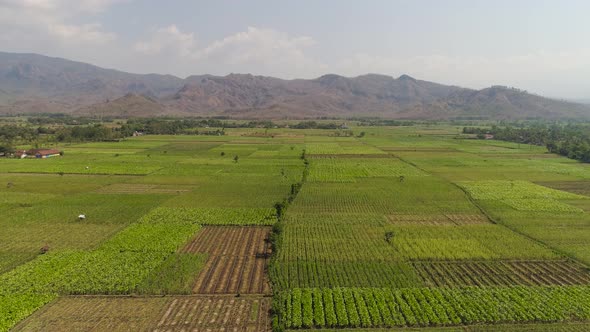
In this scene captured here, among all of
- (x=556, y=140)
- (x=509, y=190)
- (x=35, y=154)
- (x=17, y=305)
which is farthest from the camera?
(x=556, y=140)

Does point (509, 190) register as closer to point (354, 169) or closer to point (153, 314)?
point (354, 169)

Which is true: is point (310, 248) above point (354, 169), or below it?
below

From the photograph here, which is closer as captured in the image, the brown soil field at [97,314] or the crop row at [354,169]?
the brown soil field at [97,314]

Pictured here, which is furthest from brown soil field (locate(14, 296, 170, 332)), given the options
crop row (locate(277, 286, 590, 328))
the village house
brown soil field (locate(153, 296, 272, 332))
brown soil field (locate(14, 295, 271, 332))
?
the village house

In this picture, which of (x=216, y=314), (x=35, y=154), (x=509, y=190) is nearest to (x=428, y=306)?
(x=216, y=314)

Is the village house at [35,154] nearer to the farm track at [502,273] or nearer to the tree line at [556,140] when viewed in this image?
the farm track at [502,273]

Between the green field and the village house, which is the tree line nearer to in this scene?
the green field

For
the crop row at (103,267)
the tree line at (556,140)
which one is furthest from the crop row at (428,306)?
the tree line at (556,140)
